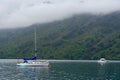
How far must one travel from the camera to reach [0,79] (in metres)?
126

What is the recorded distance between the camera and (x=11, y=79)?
129 metres

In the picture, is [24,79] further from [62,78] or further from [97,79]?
[97,79]

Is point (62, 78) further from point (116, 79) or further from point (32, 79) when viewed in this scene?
point (116, 79)

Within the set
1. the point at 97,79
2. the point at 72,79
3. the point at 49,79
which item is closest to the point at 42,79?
the point at 49,79

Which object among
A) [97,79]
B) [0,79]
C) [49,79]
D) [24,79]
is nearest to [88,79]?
[97,79]

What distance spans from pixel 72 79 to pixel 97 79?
9763 mm

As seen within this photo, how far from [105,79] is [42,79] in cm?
2473

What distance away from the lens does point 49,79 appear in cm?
12938

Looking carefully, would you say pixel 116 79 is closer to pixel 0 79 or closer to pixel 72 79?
pixel 72 79

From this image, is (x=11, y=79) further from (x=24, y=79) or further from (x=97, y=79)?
(x=97, y=79)

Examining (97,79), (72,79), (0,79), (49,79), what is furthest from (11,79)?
(97,79)

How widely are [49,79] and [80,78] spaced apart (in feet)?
41.0

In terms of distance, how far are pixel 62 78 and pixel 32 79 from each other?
12110 millimetres

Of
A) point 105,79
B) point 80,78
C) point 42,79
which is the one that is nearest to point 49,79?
point 42,79
